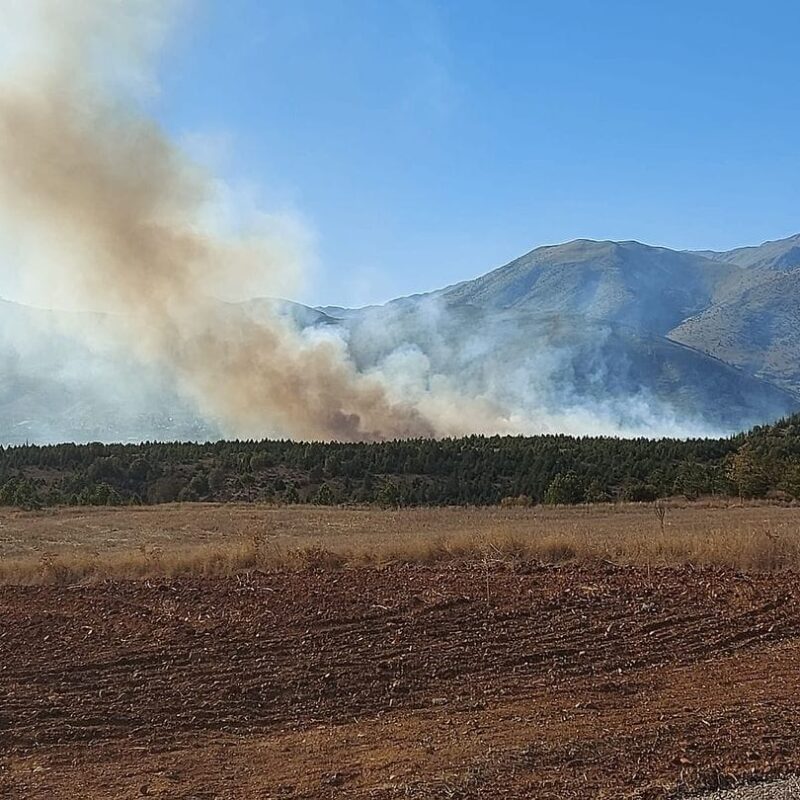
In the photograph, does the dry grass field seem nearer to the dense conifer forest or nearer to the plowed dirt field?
the plowed dirt field

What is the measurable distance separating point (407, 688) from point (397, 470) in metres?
61.7

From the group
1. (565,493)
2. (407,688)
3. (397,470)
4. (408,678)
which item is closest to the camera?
(407,688)

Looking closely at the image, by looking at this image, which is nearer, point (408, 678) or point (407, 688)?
point (407, 688)

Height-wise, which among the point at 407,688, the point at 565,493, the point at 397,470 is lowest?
the point at 407,688

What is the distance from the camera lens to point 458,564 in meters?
15.0

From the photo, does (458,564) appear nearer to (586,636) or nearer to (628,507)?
(586,636)

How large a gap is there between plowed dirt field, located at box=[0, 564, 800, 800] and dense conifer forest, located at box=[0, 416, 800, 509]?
123ft

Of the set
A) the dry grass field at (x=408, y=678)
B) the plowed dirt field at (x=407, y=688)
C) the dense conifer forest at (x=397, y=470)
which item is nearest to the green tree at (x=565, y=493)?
the dense conifer forest at (x=397, y=470)

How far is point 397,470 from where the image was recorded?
230 ft

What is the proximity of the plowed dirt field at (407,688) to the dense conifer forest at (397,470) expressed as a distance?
37.5 metres

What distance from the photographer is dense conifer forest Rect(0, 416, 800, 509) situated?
52344 millimetres

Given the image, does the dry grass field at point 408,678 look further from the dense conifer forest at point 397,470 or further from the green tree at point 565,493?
the dense conifer forest at point 397,470

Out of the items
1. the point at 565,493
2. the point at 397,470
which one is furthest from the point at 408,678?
the point at 397,470

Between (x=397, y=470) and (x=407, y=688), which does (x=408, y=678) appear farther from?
(x=397, y=470)
